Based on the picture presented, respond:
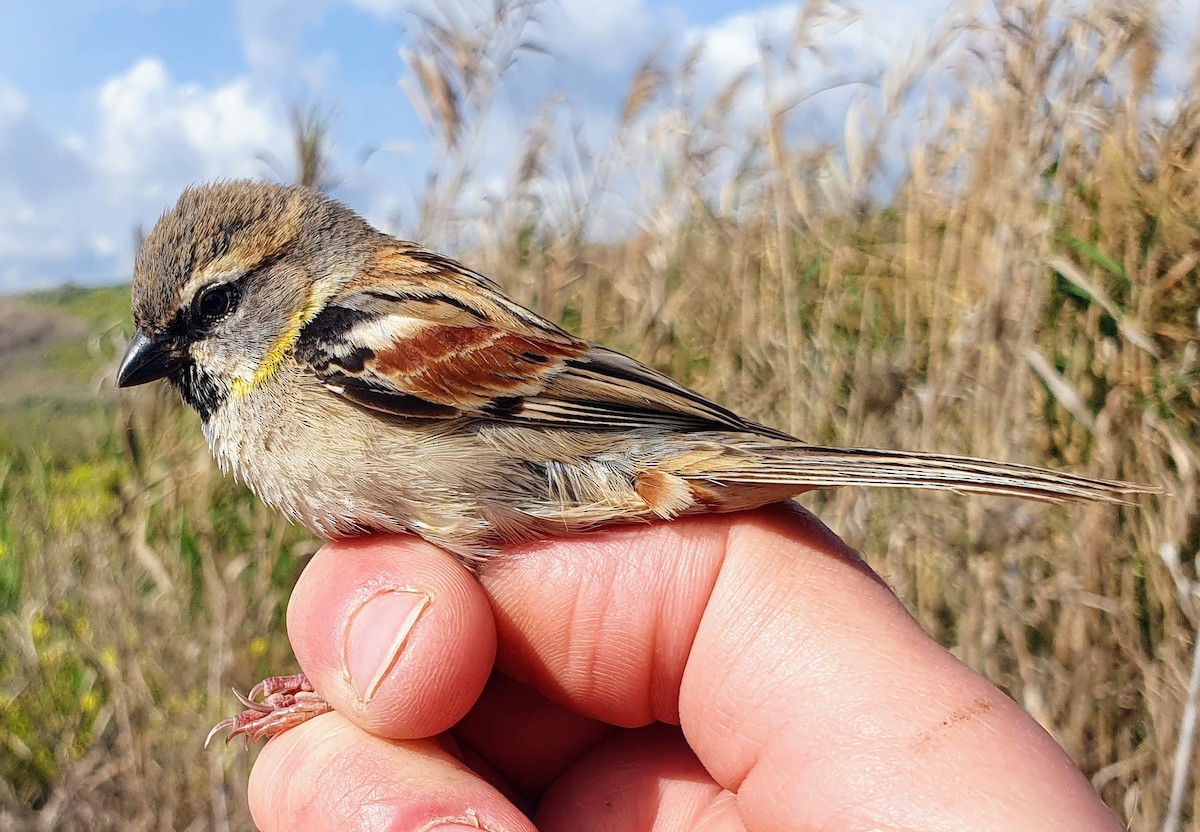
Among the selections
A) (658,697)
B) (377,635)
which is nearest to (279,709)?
(377,635)

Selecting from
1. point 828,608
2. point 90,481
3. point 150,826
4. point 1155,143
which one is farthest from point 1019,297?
point 90,481

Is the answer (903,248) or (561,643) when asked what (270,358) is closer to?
(561,643)

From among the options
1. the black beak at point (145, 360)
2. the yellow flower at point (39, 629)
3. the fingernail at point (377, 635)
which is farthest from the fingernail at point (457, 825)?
the yellow flower at point (39, 629)

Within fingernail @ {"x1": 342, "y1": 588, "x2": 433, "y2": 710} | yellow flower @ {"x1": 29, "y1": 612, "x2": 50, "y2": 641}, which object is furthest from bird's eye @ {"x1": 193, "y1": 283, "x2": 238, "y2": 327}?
yellow flower @ {"x1": 29, "y1": 612, "x2": 50, "y2": 641}

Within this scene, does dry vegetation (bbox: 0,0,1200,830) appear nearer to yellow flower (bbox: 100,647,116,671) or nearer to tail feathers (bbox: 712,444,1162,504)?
yellow flower (bbox: 100,647,116,671)

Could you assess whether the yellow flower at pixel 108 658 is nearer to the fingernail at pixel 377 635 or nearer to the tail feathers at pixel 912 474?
the fingernail at pixel 377 635

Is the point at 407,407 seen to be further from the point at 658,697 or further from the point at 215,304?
the point at 658,697
